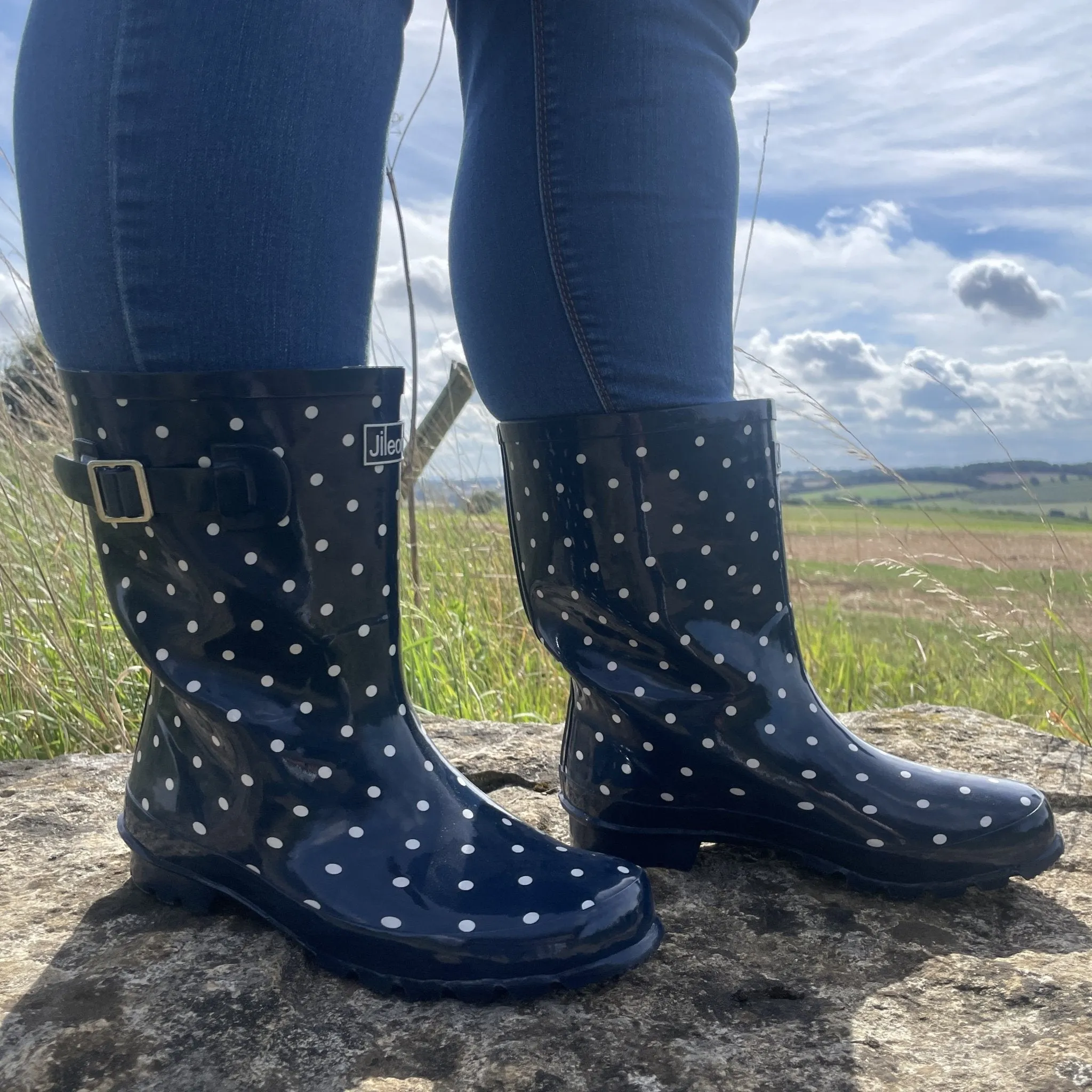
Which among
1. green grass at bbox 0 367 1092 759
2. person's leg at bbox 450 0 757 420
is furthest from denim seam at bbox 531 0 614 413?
green grass at bbox 0 367 1092 759

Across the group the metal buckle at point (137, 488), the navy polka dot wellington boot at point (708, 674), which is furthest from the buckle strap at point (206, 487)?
the navy polka dot wellington boot at point (708, 674)

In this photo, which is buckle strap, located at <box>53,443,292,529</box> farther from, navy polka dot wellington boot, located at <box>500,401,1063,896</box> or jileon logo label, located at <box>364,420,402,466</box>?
navy polka dot wellington boot, located at <box>500,401,1063,896</box>

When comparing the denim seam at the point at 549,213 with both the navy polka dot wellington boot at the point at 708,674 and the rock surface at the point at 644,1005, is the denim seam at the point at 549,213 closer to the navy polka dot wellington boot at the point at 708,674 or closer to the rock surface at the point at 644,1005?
the navy polka dot wellington boot at the point at 708,674

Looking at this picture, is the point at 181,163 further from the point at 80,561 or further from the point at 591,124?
the point at 80,561

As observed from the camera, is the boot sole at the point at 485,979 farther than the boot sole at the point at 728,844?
No

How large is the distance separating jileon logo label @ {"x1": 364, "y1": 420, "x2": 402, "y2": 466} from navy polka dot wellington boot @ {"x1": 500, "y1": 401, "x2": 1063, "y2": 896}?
16cm

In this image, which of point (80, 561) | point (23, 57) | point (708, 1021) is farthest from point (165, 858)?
point (80, 561)

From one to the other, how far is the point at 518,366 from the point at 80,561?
1455 millimetres

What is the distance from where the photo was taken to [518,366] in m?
0.91

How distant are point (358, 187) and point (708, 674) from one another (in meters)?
0.52

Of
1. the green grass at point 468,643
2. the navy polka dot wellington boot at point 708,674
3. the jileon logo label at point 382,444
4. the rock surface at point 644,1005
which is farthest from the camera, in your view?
the green grass at point 468,643

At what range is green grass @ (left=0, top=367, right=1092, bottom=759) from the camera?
1.73m

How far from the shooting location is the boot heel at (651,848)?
971mm

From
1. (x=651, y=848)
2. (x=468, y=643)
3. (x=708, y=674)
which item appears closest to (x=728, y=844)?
(x=651, y=848)
